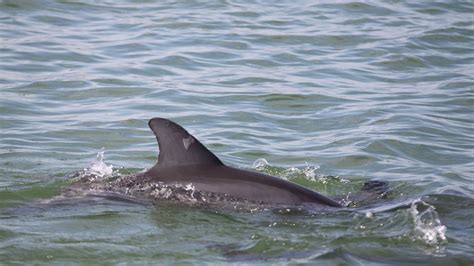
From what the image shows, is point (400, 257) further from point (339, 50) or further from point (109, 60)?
point (339, 50)

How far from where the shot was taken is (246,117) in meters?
12.2

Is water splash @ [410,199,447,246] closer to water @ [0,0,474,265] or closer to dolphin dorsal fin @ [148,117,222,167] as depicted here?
water @ [0,0,474,265]

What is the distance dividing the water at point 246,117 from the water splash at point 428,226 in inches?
0.8

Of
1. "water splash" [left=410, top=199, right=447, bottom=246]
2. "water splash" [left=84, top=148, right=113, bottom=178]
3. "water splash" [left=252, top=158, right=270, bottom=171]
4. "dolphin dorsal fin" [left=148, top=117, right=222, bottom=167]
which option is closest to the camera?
"water splash" [left=410, top=199, right=447, bottom=246]

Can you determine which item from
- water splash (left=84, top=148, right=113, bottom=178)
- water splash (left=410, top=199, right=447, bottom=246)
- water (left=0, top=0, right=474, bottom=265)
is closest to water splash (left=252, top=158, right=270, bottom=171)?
water (left=0, top=0, right=474, bottom=265)

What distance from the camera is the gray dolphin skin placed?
25.5ft

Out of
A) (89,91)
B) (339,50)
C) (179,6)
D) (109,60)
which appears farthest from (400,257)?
(179,6)

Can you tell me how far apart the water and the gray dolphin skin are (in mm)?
196

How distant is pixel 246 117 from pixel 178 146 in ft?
14.6

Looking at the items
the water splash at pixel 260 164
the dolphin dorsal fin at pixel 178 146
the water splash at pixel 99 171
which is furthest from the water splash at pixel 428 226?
the water splash at pixel 99 171

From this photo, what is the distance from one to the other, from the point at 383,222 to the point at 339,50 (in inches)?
351

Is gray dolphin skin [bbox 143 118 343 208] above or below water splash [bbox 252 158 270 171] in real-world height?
above

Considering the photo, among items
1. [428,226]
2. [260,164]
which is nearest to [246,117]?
[260,164]

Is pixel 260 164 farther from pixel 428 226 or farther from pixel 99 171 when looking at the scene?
pixel 428 226
